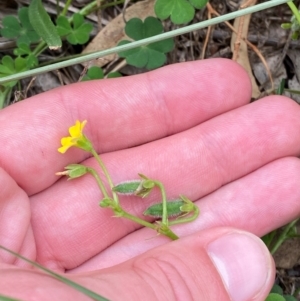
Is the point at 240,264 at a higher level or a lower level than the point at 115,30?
lower

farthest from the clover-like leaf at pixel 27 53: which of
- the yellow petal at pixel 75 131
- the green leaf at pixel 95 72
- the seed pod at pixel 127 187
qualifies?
the seed pod at pixel 127 187

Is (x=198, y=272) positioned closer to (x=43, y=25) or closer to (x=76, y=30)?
(x=43, y=25)

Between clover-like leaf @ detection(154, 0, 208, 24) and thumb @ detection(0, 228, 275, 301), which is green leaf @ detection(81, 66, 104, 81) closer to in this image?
clover-like leaf @ detection(154, 0, 208, 24)

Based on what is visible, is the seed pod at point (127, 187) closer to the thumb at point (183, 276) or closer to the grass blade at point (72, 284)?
the thumb at point (183, 276)

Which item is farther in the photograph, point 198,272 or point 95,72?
point 95,72

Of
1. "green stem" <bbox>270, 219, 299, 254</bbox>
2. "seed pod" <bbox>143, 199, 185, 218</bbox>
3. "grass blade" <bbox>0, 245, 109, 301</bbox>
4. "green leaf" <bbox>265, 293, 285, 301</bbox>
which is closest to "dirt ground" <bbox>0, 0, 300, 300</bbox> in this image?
"green stem" <bbox>270, 219, 299, 254</bbox>

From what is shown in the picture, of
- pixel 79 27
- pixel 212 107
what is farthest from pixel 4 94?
pixel 212 107

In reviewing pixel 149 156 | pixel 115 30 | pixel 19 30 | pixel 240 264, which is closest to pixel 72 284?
pixel 240 264
